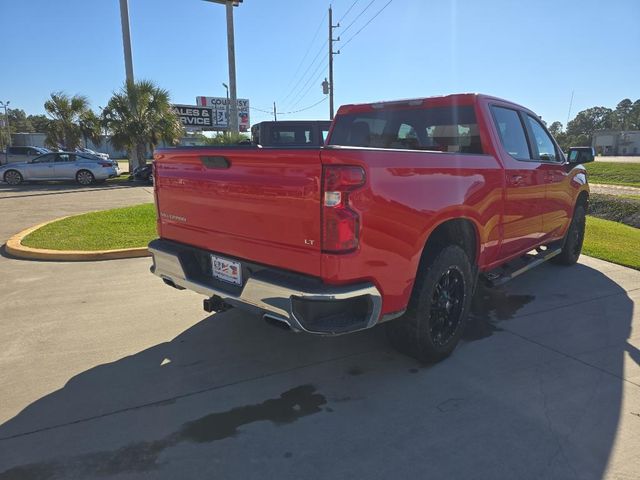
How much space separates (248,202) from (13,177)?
20679mm

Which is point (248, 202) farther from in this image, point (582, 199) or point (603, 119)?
point (603, 119)

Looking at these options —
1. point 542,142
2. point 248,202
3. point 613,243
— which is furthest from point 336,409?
point 613,243

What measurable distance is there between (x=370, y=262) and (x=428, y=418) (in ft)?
3.36

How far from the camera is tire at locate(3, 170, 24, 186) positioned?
19130 mm

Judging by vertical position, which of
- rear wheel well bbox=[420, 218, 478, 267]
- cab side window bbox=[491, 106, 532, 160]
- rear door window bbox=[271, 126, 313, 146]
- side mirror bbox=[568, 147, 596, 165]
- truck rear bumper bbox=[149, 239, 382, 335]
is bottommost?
truck rear bumper bbox=[149, 239, 382, 335]

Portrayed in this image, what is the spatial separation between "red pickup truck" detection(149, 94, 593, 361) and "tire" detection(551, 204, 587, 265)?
1.82 metres

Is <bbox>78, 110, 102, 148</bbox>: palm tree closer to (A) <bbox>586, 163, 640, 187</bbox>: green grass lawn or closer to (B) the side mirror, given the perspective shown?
(B) the side mirror

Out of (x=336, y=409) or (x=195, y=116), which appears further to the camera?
(x=195, y=116)

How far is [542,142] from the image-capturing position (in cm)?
516

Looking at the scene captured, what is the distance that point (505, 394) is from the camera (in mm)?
3059

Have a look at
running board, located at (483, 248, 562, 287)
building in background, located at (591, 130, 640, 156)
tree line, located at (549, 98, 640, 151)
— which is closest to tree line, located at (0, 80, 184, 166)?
running board, located at (483, 248, 562, 287)

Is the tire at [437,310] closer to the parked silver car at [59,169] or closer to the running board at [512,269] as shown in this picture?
the running board at [512,269]

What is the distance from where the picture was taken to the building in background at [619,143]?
75.8 meters

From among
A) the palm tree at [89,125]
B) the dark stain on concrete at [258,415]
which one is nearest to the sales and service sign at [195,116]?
the palm tree at [89,125]
